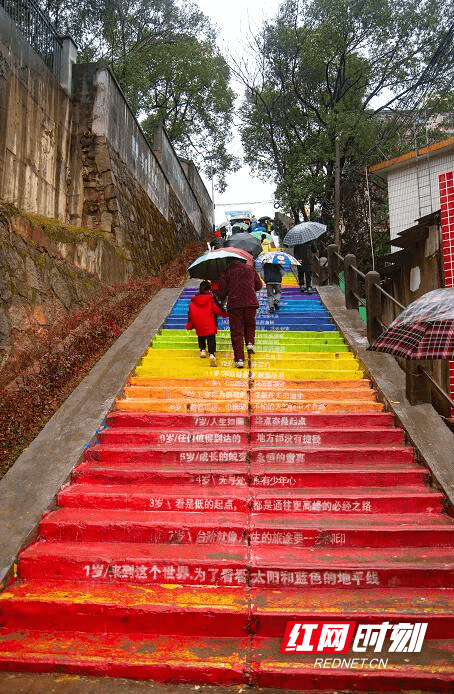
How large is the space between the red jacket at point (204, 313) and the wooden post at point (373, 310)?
2157 millimetres

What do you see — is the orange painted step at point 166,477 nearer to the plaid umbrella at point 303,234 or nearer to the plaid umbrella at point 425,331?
the plaid umbrella at point 425,331

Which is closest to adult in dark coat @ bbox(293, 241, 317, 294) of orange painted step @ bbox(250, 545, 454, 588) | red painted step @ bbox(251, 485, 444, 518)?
red painted step @ bbox(251, 485, 444, 518)

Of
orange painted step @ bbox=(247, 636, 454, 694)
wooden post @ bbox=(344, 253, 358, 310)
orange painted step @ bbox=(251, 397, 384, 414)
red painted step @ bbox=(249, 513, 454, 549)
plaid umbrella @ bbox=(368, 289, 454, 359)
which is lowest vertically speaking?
orange painted step @ bbox=(247, 636, 454, 694)

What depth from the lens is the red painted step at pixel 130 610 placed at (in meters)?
3.38

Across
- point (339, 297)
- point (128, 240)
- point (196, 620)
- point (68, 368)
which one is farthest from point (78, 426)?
point (128, 240)

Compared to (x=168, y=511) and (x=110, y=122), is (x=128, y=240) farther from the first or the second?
(x=168, y=511)

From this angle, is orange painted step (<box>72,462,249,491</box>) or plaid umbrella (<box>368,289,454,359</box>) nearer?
plaid umbrella (<box>368,289,454,359</box>)

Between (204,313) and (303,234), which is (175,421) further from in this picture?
(303,234)

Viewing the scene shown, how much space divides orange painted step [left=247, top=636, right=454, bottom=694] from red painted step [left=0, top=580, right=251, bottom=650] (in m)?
0.36

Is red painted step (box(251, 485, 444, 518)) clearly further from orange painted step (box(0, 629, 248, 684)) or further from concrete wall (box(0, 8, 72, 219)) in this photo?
concrete wall (box(0, 8, 72, 219))

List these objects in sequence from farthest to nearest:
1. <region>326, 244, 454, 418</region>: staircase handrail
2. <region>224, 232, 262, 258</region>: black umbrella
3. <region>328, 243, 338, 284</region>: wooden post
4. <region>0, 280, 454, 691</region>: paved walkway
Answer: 1. <region>328, 243, 338, 284</region>: wooden post
2. <region>224, 232, 262, 258</region>: black umbrella
3. <region>326, 244, 454, 418</region>: staircase handrail
4. <region>0, 280, 454, 691</region>: paved walkway

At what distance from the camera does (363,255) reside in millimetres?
19781

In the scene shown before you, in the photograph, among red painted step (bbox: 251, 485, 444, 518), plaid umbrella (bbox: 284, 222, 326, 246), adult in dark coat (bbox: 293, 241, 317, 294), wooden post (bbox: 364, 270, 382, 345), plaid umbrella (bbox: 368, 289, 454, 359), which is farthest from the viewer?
adult in dark coat (bbox: 293, 241, 317, 294)

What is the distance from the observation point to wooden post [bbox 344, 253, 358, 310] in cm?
936
